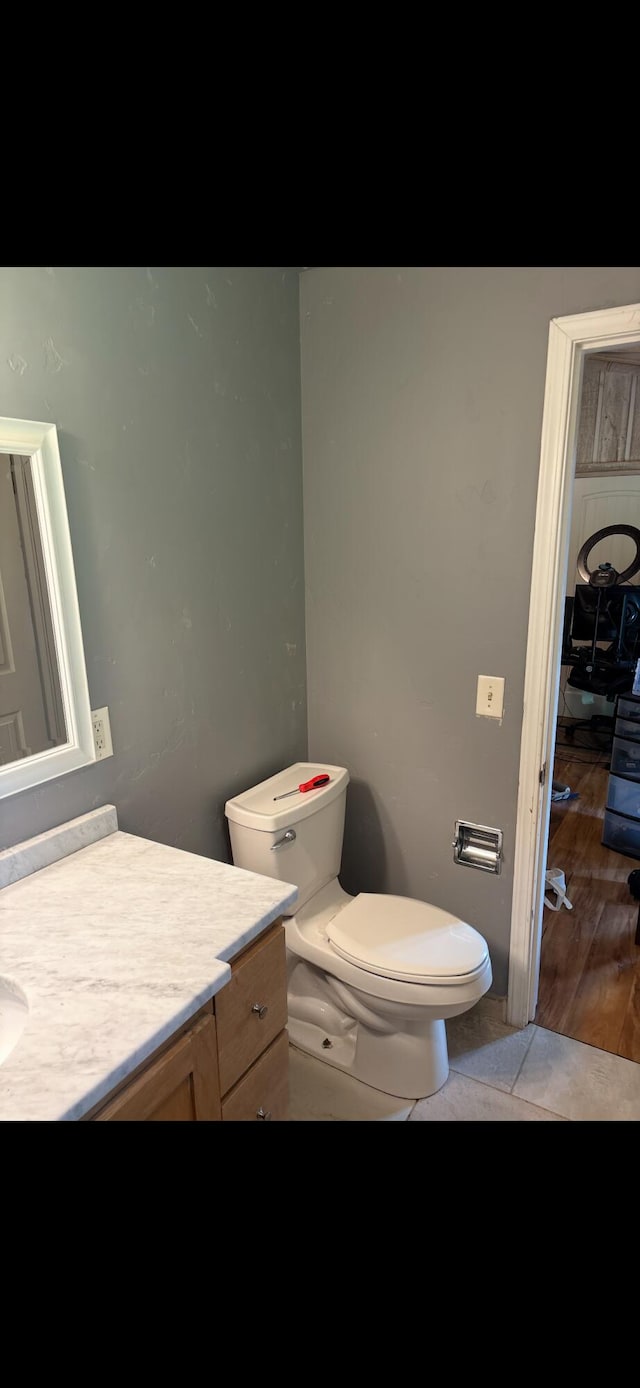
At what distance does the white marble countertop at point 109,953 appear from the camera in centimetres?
78

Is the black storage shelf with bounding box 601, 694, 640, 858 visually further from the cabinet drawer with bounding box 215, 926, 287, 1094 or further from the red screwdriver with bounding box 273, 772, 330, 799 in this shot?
the cabinet drawer with bounding box 215, 926, 287, 1094

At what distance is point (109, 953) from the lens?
1014mm

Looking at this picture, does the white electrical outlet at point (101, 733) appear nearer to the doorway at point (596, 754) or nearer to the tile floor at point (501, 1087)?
the tile floor at point (501, 1087)

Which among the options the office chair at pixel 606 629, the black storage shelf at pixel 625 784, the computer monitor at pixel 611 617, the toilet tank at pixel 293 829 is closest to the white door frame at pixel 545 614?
the toilet tank at pixel 293 829

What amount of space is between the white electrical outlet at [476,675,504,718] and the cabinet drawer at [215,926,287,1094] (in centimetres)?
90

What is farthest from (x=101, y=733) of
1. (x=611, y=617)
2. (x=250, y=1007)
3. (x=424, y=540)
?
(x=611, y=617)

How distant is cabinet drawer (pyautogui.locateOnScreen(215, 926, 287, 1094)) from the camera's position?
41.4 inches

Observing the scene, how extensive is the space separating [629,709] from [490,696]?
4.51ft

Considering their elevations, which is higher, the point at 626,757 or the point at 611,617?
the point at 611,617

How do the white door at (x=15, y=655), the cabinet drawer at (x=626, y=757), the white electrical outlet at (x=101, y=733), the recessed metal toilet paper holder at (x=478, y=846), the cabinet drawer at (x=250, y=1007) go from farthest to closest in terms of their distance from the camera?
the cabinet drawer at (x=626, y=757), the recessed metal toilet paper holder at (x=478, y=846), the white electrical outlet at (x=101, y=733), the white door at (x=15, y=655), the cabinet drawer at (x=250, y=1007)

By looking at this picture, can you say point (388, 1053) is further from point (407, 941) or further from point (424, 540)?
point (424, 540)

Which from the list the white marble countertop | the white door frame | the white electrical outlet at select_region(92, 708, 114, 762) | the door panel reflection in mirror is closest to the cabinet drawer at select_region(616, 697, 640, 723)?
the white door frame
